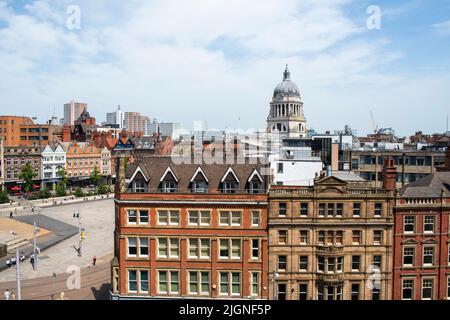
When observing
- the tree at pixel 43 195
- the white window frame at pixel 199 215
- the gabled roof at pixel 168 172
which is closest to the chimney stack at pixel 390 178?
the white window frame at pixel 199 215

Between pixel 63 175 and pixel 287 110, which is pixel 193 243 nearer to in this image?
pixel 63 175

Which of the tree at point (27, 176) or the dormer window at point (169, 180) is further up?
the dormer window at point (169, 180)

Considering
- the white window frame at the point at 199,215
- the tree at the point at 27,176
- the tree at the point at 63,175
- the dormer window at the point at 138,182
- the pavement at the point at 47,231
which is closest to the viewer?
the white window frame at the point at 199,215

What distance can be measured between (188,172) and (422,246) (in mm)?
22158

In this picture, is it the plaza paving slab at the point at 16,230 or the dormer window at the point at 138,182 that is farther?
the plaza paving slab at the point at 16,230

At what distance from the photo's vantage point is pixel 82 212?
3492 inches

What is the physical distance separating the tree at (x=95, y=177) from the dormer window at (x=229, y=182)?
298 feet

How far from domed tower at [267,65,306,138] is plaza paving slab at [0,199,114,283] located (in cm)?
8181

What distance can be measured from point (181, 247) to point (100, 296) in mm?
12613

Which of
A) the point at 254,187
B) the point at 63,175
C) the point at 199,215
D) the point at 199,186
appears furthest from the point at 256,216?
the point at 63,175

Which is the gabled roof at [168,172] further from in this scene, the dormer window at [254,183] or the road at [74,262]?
the road at [74,262]

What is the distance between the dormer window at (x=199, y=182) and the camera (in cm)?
3800
